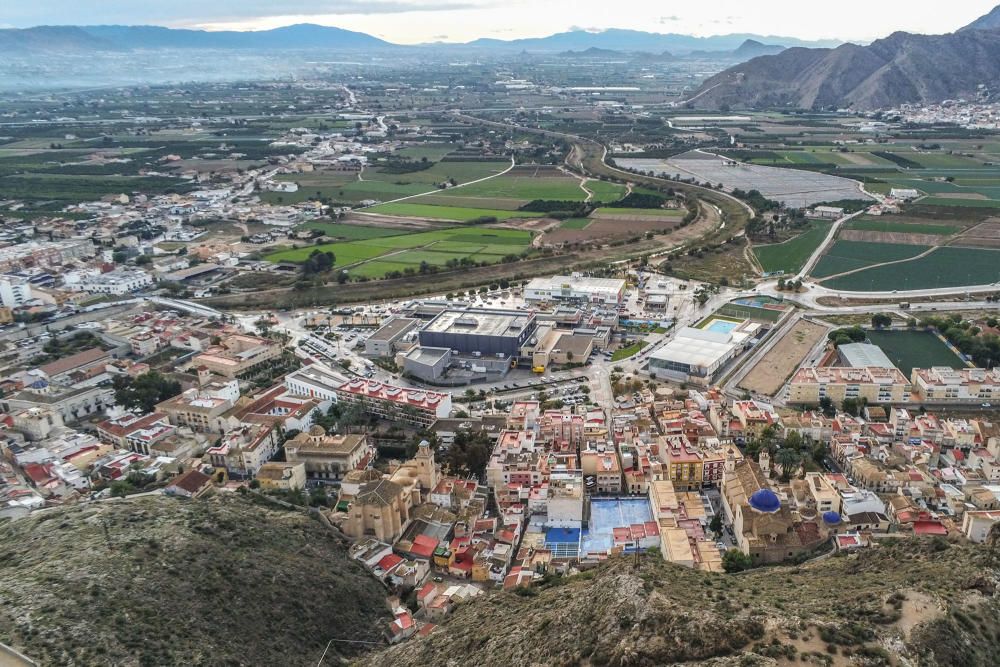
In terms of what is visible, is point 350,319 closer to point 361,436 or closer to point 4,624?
point 361,436

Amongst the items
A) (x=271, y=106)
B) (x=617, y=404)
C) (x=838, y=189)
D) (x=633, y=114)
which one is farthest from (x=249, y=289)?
(x=271, y=106)

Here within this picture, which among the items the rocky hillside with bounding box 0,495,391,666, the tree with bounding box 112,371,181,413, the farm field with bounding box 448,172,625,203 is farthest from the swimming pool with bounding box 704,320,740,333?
the farm field with bounding box 448,172,625,203

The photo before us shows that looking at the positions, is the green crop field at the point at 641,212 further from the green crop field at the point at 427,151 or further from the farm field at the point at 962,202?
the green crop field at the point at 427,151

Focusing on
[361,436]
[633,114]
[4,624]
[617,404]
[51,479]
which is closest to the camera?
[4,624]

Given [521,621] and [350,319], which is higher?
[521,621]

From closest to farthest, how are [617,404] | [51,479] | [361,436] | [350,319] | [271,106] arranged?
[51,479] < [361,436] < [617,404] < [350,319] < [271,106]
